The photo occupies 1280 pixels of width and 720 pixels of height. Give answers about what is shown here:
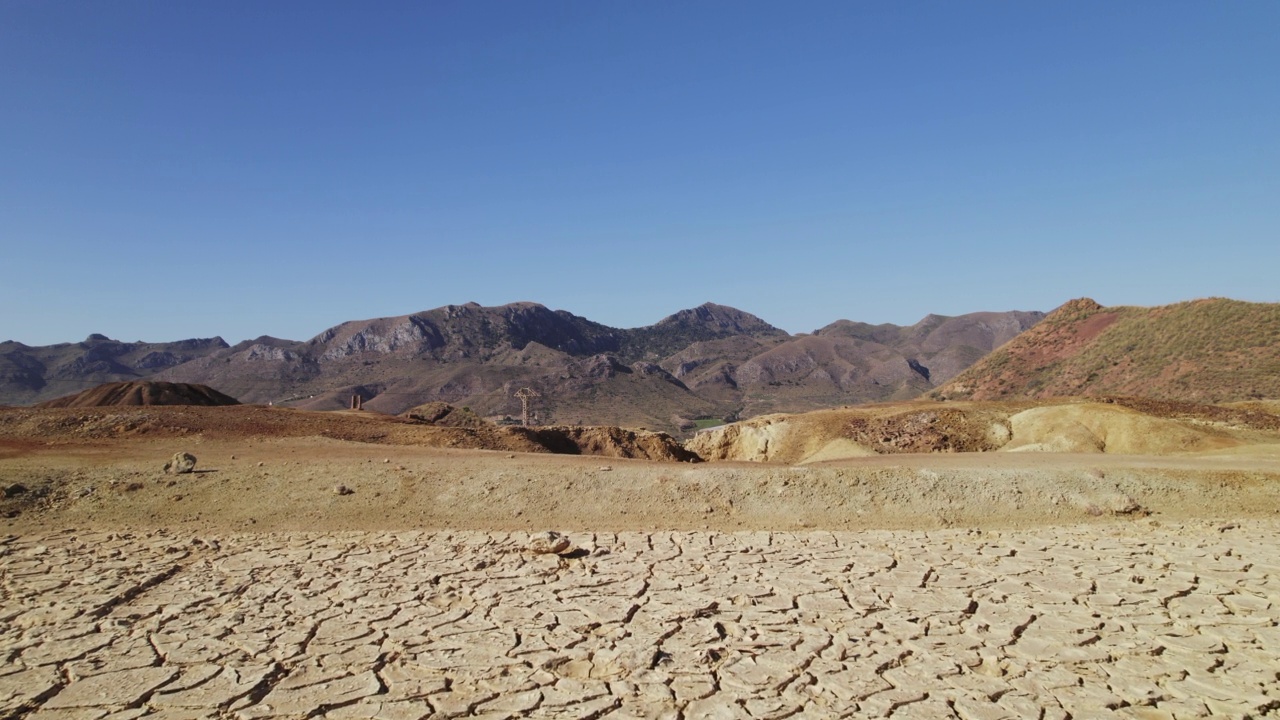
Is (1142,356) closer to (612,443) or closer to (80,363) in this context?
(612,443)

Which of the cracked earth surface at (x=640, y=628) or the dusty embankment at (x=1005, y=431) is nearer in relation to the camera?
the cracked earth surface at (x=640, y=628)

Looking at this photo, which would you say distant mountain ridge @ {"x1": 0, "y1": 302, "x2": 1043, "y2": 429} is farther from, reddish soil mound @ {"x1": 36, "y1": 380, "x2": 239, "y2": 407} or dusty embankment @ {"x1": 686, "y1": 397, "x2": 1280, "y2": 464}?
dusty embankment @ {"x1": 686, "y1": 397, "x2": 1280, "y2": 464}

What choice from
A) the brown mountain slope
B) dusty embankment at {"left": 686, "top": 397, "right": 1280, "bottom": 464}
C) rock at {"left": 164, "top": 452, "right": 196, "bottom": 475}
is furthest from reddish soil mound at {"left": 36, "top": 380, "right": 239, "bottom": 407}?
the brown mountain slope

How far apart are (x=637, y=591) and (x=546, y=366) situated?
83.3 metres

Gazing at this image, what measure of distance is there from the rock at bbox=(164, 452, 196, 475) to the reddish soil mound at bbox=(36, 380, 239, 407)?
21161mm

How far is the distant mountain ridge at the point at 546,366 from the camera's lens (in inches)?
3110

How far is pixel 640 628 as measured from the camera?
6.48 meters

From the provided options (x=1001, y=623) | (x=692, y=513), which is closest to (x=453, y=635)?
(x=1001, y=623)

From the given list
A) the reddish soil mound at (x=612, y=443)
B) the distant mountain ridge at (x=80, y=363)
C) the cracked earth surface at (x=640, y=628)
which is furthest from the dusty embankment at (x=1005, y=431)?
the distant mountain ridge at (x=80, y=363)

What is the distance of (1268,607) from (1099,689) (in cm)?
326

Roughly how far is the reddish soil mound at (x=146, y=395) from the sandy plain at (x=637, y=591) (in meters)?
19.1

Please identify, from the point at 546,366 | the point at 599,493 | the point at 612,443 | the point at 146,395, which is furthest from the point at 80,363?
the point at 599,493

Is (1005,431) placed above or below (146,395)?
below

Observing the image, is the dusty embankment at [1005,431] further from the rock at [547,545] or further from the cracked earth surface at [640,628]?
the rock at [547,545]
